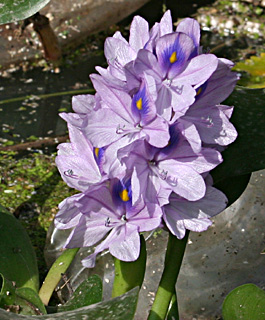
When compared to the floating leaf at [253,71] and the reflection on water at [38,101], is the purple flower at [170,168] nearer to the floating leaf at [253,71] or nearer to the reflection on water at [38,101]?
the reflection on water at [38,101]

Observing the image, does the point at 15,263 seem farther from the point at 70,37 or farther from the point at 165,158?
the point at 70,37

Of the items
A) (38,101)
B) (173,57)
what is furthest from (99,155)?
(38,101)

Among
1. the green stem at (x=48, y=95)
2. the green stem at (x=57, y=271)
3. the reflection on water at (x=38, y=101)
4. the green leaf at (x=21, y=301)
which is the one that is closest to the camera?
the green leaf at (x=21, y=301)

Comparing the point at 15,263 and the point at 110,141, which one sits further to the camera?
the point at 15,263

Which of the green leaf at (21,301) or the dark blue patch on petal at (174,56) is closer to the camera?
the dark blue patch on petal at (174,56)

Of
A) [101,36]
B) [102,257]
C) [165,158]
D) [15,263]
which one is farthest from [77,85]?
[165,158]

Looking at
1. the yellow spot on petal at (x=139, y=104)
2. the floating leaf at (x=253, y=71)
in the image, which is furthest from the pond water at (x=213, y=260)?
the floating leaf at (x=253, y=71)

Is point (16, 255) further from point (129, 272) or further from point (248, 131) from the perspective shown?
point (248, 131)

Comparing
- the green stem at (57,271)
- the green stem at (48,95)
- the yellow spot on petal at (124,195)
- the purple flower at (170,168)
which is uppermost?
the purple flower at (170,168)
